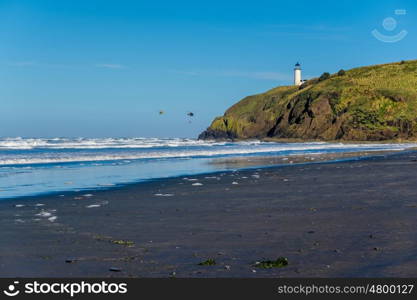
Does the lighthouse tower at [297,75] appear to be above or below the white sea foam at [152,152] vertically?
above

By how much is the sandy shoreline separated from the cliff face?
72592 mm

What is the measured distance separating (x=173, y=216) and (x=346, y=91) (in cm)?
9206

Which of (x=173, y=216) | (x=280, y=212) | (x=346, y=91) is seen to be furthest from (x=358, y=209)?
(x=346, y=91)

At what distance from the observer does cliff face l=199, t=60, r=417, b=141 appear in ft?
279

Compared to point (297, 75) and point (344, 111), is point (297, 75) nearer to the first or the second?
point (297, 75)

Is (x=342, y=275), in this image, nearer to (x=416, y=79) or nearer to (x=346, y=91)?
(x=346, y=91)

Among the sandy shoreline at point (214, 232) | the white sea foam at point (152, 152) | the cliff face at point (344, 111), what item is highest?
the cliff face at point (344, 111)

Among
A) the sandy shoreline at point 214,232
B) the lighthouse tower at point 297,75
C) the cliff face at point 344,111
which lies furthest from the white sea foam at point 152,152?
the lighthouse tower at point 297,75

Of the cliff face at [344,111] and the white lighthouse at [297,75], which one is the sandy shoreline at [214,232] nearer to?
the cliff face at [344,111]

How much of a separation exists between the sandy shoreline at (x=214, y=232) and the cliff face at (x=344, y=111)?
7259 cm

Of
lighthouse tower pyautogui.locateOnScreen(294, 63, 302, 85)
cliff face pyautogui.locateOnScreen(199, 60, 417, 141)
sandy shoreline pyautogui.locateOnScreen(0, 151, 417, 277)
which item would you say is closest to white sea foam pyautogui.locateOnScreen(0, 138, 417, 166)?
sandy shoreline pyautogui.locateOnScreen(0, 151, 417, 277)

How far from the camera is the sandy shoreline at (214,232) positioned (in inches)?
253

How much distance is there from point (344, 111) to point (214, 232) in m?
86.5

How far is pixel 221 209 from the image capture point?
1160 cm
